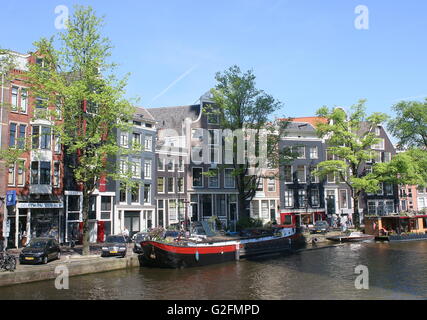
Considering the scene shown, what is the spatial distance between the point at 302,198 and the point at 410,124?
2035 cm

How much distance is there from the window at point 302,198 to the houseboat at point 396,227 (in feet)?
41.3

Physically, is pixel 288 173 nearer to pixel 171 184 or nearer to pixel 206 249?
pixel 171 184

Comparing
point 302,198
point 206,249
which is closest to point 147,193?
point 206,249

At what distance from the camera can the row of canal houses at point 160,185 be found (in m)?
39.2

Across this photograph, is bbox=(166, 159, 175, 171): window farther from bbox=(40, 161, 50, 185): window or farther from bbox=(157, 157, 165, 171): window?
bbox=(40, 161, 50, 185): window

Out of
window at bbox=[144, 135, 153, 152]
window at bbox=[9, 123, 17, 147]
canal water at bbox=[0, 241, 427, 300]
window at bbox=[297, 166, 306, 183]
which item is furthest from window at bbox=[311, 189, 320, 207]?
window at bbox=[9, 123, 17, 147]

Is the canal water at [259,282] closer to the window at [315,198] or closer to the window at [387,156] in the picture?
the window at [315,198]

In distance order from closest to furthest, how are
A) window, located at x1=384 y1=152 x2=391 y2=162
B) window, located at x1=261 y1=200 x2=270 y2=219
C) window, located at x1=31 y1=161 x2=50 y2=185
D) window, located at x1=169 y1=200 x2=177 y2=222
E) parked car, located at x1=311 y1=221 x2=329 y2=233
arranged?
window, located at x1=31 y1=161 x2=50 y2=185
window, located at x1=169 y1=200 x2=177 y2=222
parked car, located at x1=311 y1=221 x2=329 y2=233
window, located at x1=261 y1=200 x2=270 y2=219
window, located at x1=384 y1=152 x2=391 y2=162

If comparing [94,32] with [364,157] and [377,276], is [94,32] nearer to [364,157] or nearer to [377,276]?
[377,276]

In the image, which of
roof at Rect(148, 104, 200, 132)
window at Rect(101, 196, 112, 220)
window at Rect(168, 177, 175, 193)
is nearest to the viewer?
window at Rect(101, 196, 112, 220)

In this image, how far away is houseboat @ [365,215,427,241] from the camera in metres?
55.0

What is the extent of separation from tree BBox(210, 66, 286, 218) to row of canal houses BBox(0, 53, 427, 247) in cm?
266

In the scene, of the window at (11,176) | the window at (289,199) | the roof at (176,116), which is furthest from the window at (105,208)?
the window at (289,199)
